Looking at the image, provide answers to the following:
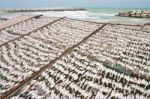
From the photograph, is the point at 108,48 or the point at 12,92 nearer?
the point at 12,92

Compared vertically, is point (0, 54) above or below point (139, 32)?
below

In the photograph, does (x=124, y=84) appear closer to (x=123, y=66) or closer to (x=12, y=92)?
(x=123, y=66)

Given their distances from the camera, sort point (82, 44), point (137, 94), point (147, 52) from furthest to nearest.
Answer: point (82, 44) → point (147, 52) → point (137, 94)

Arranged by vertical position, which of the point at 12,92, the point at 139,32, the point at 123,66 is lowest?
the point at 12,92

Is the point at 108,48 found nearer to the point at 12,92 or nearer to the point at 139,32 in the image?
the point at 139,32

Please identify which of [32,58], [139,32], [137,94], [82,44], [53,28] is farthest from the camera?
[53,28]

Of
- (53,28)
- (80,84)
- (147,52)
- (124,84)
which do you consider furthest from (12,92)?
(53,28)
